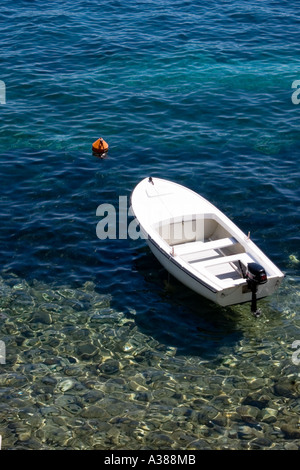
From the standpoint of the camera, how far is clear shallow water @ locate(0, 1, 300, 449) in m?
17.8

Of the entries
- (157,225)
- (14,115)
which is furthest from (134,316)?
(14,115)

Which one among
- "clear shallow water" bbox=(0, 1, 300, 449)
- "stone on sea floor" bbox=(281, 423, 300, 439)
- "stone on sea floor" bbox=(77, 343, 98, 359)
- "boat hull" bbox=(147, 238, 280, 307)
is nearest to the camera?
"stone on sea floor" bbox=(281, 423, 300, 439)

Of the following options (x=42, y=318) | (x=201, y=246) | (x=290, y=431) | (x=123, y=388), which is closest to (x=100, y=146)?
(x=201, y=246)

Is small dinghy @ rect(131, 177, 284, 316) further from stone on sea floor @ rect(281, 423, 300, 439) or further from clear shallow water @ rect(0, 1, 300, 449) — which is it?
stone on sea floor @ rect(281, 423, 300, 439)

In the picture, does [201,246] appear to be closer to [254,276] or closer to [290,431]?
[254,276]

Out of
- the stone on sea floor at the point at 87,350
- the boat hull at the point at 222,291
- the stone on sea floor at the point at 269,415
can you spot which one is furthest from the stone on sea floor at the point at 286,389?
the stone on sea floor at the point at 87,350

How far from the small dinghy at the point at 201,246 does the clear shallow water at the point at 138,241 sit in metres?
1.14

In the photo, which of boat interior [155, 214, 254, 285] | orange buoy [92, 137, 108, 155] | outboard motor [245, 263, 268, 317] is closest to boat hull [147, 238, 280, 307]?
outboard motor [245, 263, 268, 317]

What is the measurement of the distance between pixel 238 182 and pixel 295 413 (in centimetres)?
1332

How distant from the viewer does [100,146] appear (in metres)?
30.4

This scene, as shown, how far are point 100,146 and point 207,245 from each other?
9.92 metres

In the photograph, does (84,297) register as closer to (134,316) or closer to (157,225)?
(134,316)
